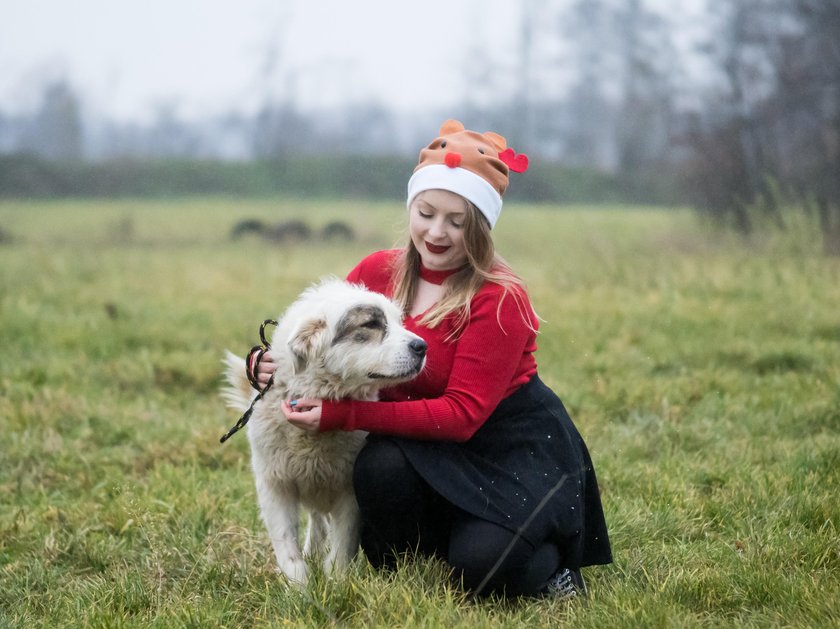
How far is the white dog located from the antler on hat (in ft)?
1.57

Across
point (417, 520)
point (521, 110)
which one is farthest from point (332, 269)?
point (521, 110)

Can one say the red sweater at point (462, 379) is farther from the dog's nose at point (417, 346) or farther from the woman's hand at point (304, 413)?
the dog's nose at point (417, 346)

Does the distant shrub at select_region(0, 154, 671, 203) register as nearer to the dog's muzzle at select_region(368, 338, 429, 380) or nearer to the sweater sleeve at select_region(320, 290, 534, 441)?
the sweater sleeve at select_region(320, 290, 534, 441)

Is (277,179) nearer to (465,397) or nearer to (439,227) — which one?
(439,227)

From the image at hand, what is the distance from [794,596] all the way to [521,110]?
2264 cm

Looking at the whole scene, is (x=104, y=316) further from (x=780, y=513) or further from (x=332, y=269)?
(x=780, y=513)

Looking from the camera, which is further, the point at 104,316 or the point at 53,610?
the point at 104,316

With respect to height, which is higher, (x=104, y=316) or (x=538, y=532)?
(x=538, y=532)

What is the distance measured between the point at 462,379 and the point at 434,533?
58cm

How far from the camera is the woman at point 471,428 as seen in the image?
10.5 ft

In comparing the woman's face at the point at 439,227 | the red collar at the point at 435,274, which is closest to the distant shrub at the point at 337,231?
the red collar at the point at 435,274

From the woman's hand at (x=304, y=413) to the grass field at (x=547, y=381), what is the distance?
0.53 meters

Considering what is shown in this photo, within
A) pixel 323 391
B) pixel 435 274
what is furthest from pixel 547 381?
pixel 323 391

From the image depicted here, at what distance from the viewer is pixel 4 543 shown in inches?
161
